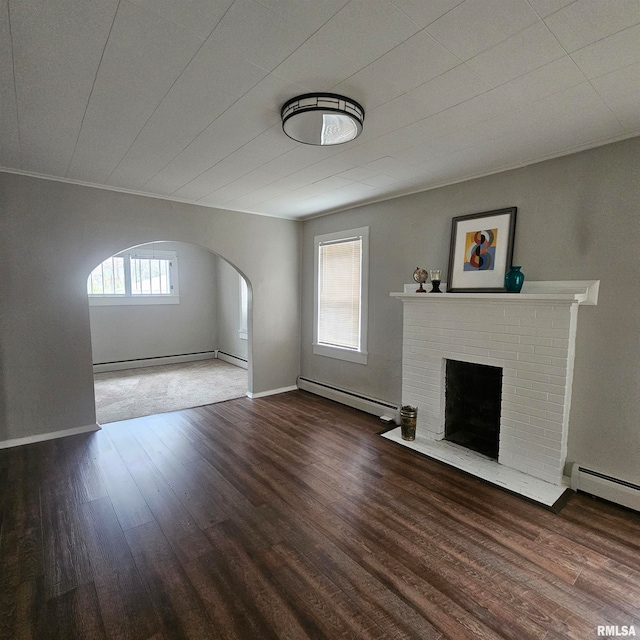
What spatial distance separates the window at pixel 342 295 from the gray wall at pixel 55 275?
1.64 m

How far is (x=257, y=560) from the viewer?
193 cm

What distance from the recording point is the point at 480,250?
3.11m

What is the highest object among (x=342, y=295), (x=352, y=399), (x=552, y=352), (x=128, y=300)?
(x=342, y=295)

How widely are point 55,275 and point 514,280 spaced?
423 centimetres

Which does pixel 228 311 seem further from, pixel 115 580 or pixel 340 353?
pixel 115 580

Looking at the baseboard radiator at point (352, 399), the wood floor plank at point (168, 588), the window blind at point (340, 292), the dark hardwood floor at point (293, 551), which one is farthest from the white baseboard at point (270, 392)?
the wood floor plank at point (168, 588)

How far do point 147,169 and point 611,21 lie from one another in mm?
3130

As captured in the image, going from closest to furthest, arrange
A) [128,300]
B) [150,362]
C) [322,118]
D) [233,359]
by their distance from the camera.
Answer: [322,118]
[128,300]
[150,362]
[233,359]

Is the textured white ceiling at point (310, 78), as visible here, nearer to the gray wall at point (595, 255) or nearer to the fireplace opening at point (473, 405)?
the gray wall at point (595, 255)

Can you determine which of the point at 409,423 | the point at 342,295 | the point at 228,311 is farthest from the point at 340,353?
the point at 228,311

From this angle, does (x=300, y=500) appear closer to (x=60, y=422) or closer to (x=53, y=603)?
(x=53, y=603)

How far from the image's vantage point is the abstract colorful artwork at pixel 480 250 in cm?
303

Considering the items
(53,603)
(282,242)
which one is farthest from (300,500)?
(282,242)

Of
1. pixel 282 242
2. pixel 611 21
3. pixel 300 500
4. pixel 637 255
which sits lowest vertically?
pixel 300 500
